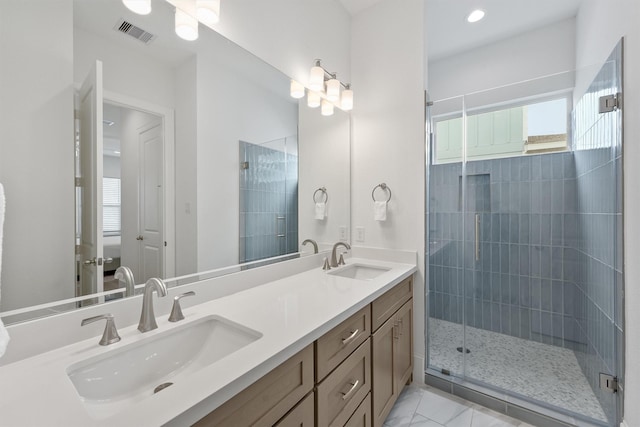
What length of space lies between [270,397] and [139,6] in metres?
1.44

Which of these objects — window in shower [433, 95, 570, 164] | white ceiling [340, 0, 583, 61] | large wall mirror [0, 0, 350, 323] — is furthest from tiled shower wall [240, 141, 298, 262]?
white ceiling [340, 0, 583, 61]

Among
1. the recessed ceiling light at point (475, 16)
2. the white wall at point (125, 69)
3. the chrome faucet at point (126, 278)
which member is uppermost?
the recessed ceiling light at point (475, 16)

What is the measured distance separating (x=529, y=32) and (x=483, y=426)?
3231mm

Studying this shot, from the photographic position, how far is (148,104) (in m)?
1.07

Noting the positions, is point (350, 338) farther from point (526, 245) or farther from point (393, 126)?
point (526, 245)

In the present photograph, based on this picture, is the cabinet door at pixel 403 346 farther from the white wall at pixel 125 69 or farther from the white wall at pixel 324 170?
the white wall at pixel 125 69

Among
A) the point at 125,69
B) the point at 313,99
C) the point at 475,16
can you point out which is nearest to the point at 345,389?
the point at 125,69

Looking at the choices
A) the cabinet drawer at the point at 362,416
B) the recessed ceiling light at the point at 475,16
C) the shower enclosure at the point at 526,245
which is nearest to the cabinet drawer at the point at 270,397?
the cabinet drawer at the point at 362,416

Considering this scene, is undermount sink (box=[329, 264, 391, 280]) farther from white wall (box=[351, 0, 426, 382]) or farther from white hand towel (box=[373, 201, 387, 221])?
white hand towel (box=[373, 201, 387, 221])

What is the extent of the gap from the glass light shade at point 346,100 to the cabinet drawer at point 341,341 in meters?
1.52

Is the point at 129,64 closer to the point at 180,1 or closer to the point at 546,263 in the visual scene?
the point at 180,1

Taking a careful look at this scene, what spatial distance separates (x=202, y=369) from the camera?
70 cm

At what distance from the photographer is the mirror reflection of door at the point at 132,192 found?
3.16 feet

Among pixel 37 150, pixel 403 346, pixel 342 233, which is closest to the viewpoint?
pixel 37 150
